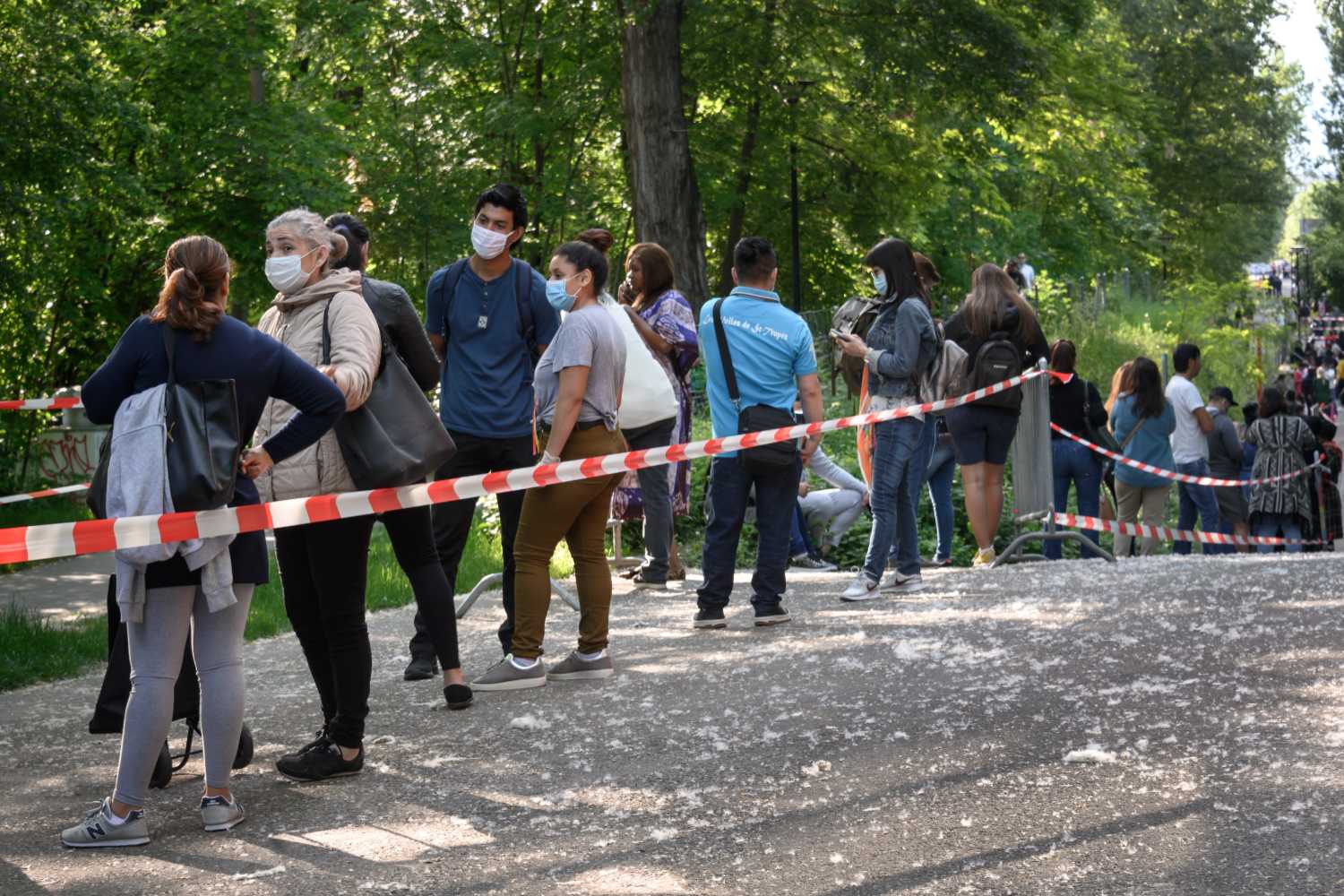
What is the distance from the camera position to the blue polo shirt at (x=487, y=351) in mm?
7523

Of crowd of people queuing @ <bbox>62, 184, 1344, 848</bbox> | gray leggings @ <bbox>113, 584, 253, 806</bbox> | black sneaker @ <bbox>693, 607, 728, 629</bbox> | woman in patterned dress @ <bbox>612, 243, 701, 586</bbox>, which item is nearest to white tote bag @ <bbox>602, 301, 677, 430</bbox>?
crowd of people queuing @ <bbox>62, 184, 1344, 848</bbox>

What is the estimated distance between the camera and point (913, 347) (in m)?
9.53

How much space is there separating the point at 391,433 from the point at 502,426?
1.39m

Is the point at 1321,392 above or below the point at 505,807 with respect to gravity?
above

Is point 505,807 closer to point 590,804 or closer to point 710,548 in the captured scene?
point 590,804

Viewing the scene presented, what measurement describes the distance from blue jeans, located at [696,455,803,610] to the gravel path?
0.29 meters

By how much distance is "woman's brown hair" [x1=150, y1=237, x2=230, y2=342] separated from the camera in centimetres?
505

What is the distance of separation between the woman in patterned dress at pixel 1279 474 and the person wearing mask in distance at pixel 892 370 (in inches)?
252

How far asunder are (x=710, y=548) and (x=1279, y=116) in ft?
160

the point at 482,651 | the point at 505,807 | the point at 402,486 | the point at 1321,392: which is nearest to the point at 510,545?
the point at 482,651

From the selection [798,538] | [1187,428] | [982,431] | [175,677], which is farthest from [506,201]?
[1187,428]

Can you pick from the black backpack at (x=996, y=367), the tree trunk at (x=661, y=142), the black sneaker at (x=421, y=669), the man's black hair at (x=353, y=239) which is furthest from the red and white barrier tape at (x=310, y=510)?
the tree trunk at (x=661, y=142)

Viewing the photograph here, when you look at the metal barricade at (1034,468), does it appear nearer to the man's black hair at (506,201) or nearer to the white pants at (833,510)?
the white pants at (833,510)

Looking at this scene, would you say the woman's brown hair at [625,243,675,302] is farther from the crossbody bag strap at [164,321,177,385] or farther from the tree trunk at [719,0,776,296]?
the tree trunk at [719,0,776,296]
